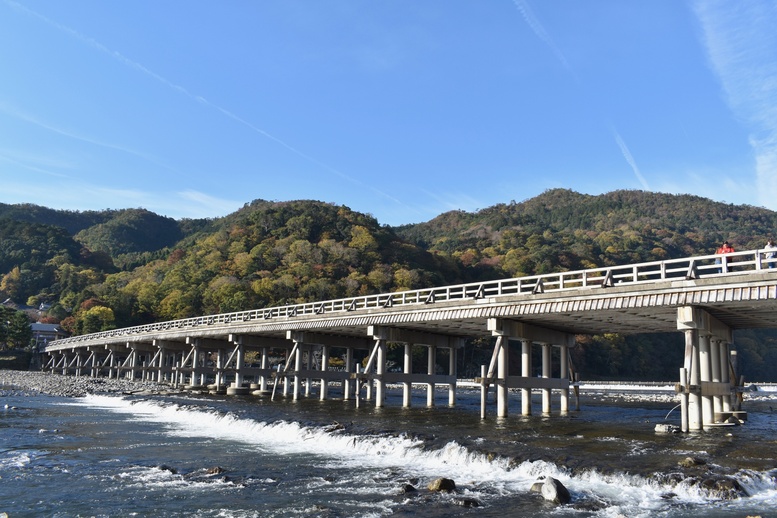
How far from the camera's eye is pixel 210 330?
178 feet

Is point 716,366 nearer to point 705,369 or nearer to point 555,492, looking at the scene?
point 705,369

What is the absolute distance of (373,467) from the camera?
18.7 meters

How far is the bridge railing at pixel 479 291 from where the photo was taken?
22812 millimetres

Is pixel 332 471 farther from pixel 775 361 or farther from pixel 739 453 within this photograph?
pixel 775 361

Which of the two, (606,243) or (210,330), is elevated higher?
(606,243)

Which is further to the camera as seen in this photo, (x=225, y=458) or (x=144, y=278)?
(x=144, y=278)

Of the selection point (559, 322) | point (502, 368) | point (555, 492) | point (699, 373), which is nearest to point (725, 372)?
point (559, 322)

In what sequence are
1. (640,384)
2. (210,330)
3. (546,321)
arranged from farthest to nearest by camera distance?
(640,384), (210,330), (546,321)

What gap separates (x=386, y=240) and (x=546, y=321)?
99090 mm

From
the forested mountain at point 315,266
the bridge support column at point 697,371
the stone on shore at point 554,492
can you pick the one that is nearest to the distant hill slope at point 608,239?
the forested mountain at point 315,266

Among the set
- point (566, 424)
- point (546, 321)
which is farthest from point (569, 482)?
point (546, 321)

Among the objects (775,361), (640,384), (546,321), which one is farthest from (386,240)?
(546,321)

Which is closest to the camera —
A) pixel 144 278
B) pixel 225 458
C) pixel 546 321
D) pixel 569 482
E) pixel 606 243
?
pixel 569 482

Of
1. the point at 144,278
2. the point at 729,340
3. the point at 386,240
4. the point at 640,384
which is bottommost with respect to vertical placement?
the point at 640,384
